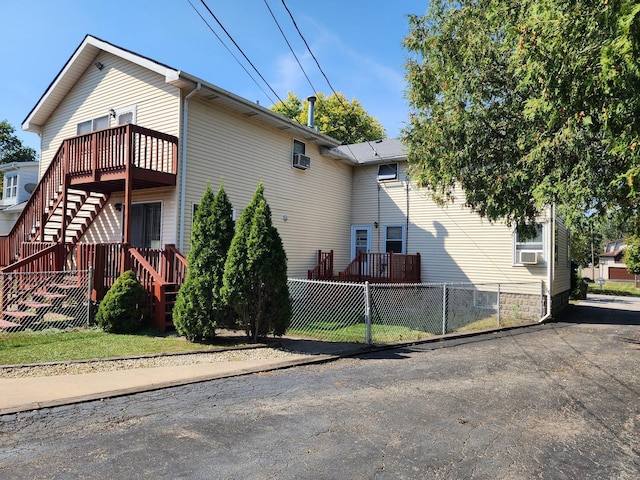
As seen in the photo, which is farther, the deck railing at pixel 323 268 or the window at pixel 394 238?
the window at pixel 394 238

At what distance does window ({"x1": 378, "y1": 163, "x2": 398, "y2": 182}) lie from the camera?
1584 centimetres

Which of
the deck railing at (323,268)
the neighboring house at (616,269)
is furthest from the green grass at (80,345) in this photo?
the neighboring house at (616,269)

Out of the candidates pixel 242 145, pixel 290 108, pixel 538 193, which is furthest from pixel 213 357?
pixel 290 108

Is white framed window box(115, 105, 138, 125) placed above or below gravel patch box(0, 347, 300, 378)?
above

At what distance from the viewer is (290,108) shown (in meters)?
32.6

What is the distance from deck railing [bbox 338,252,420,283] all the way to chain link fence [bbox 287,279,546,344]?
2.14ft

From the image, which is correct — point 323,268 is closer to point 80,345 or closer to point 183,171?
point 183,171

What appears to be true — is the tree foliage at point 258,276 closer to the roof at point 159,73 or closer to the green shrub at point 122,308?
the green shrub at point 122,308

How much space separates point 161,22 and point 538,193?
849 cm

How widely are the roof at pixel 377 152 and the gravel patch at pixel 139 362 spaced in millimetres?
10049

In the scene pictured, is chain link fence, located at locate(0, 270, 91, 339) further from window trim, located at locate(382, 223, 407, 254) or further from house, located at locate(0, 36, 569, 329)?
window trim, located at locate(382, 223, 407, 254)

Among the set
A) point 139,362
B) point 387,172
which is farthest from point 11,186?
point 139,362

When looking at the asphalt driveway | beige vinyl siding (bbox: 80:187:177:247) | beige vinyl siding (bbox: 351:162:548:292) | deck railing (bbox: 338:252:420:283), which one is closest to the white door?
beige vinyl siding (bbox: 351:162:548:292)

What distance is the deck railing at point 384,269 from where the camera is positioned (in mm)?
14289
